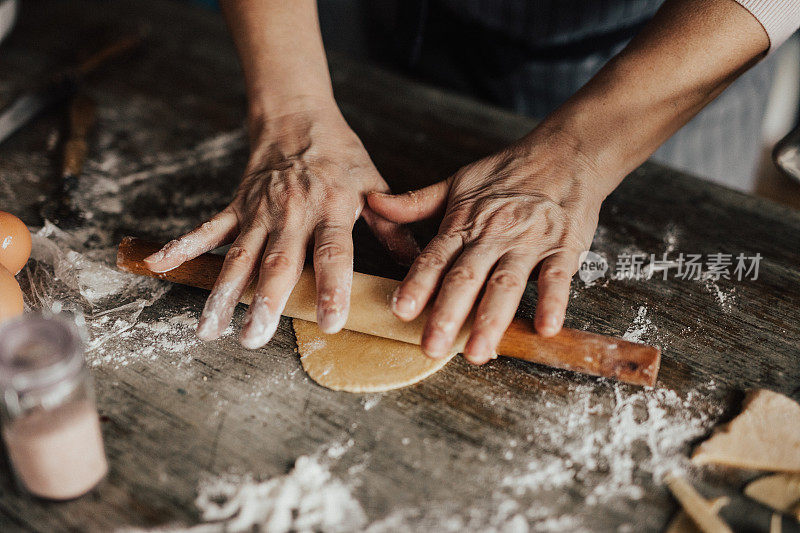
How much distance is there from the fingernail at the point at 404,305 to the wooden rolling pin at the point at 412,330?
0.05 meters

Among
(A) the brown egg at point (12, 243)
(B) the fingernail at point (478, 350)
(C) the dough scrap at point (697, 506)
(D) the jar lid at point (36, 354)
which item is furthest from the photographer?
(A) the brown egg at point (12, 243)

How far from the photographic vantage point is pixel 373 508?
813mm

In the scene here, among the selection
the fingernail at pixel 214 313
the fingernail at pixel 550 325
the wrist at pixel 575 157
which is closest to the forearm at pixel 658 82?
the wrist at pixel 575 157

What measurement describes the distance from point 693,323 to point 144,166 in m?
1.39

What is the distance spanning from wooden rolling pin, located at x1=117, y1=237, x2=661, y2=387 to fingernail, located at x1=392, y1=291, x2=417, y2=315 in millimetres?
50

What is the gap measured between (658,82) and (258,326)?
3.12ft

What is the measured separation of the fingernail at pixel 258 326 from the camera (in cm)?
95

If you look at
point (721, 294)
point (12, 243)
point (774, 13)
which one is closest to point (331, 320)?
point (12, 243)

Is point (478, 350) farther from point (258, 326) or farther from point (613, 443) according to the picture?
point (258, 326)

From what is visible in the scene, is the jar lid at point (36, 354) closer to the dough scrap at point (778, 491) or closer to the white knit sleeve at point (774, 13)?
the dough scrap at point (778, 491)

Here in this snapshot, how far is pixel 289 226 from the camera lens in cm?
110

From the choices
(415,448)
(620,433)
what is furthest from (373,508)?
(620,433)

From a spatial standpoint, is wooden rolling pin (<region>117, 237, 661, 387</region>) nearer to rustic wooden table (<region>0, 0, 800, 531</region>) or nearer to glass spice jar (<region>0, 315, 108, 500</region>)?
rustic wooden table (<region>0, 0, 800, 531</region>)

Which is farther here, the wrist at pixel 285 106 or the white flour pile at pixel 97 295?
the wrist at pixel 285 106
